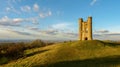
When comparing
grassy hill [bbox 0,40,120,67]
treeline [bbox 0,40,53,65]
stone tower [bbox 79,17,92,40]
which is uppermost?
stone tower [bbox 79,17,92,40]

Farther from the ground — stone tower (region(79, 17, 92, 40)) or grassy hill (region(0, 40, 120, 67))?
stone tower (region(79, 17, 92, 40))

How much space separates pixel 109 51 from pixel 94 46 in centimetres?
590

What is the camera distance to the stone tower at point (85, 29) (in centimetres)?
7219

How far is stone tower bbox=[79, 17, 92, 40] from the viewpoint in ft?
237

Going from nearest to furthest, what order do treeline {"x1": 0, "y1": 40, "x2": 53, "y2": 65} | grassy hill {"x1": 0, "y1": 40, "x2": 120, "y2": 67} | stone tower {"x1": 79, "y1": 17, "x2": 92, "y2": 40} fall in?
grassy hill {"x1": 0, "y1": 40, "x2": 120, "y2": 67}, treeline {"x1": 0, "y1": 40, "x2": 53, "y2": 65}, stone tower {"x1": 79, "y1": 17, "x2": 92, "y2": 40}

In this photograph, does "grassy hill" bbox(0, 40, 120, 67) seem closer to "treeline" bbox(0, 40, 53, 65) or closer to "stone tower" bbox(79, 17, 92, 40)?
"treeline" bbox(0, 40, 53, 65)

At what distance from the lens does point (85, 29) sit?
7506 cm

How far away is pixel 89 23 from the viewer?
238 ft

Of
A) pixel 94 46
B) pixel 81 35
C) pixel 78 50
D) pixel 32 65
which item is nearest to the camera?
pixel 32 65

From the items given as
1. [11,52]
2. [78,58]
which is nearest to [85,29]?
[11,52]

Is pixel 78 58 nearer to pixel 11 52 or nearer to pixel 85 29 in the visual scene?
pixel 85 29

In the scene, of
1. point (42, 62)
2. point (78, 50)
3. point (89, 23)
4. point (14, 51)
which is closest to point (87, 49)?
point (78, 50)

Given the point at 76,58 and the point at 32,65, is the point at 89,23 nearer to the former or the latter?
the point at 76,58

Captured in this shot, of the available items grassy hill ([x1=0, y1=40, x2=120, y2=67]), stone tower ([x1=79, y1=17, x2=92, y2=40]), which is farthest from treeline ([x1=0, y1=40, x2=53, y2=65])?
stone tower ([x1=79, y1=17, x2=92, y2=40])
